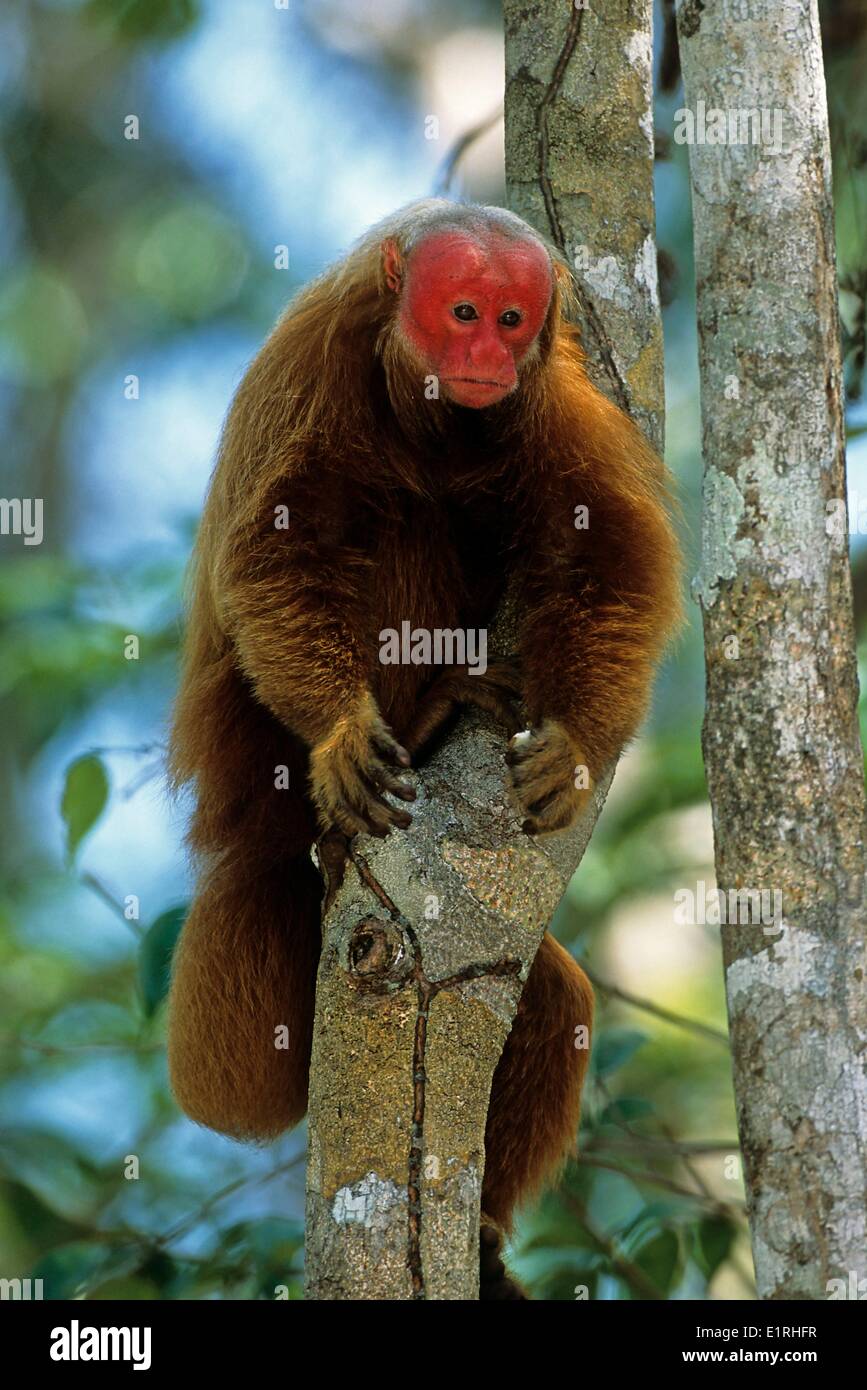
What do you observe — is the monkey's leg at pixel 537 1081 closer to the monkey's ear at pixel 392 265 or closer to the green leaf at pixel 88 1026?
the green leaf at pixel 88 1026

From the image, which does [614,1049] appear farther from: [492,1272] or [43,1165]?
[43,1165]

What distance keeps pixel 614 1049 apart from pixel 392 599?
58.1 inches

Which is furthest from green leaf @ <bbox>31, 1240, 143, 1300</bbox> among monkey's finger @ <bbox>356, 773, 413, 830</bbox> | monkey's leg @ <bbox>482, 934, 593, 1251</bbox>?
monkey's finger @ <bbox>356, 773, 413, 830</bbox>

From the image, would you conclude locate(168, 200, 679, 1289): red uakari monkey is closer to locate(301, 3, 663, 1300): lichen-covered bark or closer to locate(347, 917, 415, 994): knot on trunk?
locate(301, 3, 663, 1300): lichen-covered bark

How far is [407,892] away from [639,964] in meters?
5.07

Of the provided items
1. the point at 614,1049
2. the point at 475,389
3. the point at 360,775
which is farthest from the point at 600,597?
the point at 614,1049

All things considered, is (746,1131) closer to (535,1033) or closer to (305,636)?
(535,1033)

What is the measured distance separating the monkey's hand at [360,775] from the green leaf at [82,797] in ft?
3.65

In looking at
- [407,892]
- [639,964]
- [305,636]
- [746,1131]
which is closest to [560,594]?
[305,636]

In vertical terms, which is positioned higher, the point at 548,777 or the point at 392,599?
the point at 392,599

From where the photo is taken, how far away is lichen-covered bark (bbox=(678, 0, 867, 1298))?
2738 millimetres

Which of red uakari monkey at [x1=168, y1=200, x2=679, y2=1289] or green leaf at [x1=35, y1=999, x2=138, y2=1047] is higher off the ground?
red uakari monkey at [x1=168, y1=200, x2=679, y2=1289]

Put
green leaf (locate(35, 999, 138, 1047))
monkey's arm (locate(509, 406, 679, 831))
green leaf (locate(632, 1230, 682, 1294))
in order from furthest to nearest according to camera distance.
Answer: green leaf (locate(35, 999, 138, 1047)), green leaf (locate(632, 1230, 682, 1294)), monkey's arm (locate(509, 406, 679, 831))

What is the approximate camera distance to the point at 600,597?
3.10m
